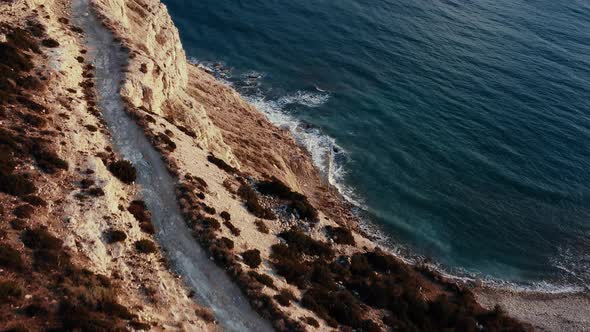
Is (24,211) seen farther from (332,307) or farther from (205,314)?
(332,307)

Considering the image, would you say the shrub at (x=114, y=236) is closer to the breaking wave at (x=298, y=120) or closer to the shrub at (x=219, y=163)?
the shrub at (x=219, y=163)

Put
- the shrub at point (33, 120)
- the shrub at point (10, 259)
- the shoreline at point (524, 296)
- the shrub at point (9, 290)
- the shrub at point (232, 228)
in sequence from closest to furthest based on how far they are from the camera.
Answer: the shrub at point (9, 290) → the shrub at point (10, 259) → the shrub at point (33, 120) → the shrub at point (232, 228) → the shoreline at point (524, 296)

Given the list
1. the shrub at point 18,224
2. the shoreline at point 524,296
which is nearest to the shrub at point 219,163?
the shrub at point 18,224

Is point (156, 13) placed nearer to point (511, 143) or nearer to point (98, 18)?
point (98, 18)

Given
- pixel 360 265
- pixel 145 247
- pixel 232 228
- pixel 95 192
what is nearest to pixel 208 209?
pixel 232 228

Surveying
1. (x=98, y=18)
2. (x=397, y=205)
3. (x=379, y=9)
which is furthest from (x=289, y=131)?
(x=379, y=9)

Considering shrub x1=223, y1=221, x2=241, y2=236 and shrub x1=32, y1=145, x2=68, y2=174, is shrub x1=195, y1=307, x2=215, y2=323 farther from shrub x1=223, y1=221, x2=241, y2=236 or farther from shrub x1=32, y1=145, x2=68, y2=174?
shrub x1=32, y1=145, x2=68, y2=174
